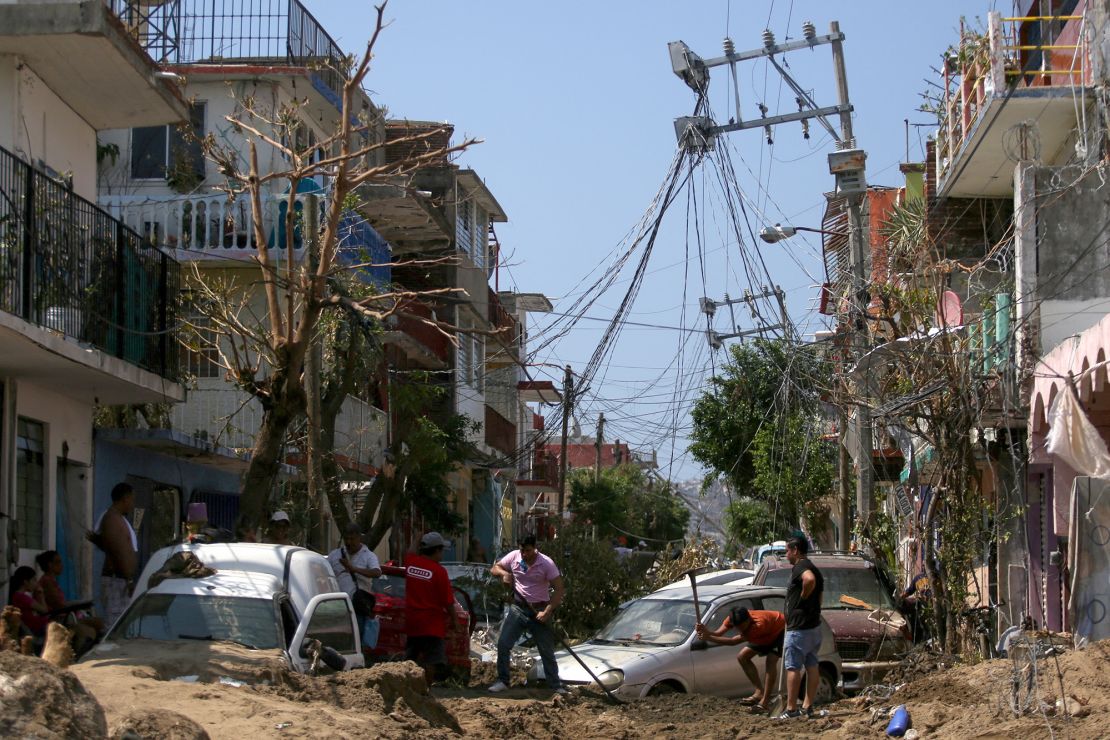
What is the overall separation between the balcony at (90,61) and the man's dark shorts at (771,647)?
9.11 m

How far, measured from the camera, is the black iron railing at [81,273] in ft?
42.8

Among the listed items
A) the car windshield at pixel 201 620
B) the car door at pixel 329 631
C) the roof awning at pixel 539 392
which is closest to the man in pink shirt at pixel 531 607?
the car door at pixel 329 631

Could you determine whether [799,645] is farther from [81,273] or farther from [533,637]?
[81,273]

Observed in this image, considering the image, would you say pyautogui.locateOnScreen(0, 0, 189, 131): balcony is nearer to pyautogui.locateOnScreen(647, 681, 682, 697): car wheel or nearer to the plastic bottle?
pyautogui.locateOnScreen(647, 681, 682, 697): car wheel

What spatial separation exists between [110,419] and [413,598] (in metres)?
6.98

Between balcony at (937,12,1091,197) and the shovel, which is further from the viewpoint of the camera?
balcony at (937,12,1091,197)

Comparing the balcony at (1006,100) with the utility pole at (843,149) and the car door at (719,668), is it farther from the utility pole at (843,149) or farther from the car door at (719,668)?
the car door at (719,668)

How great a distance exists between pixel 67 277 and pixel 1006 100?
483 inches

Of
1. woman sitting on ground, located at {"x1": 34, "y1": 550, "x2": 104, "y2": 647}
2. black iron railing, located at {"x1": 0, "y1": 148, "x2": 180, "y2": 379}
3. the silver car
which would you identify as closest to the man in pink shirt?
the silver car

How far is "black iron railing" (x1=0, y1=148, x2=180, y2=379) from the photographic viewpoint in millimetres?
13055

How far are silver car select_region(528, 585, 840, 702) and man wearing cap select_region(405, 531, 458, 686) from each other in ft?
4.62

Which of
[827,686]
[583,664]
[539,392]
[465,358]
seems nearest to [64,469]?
[583,664]

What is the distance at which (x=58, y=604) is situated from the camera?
41.3ft

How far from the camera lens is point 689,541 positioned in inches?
1442
